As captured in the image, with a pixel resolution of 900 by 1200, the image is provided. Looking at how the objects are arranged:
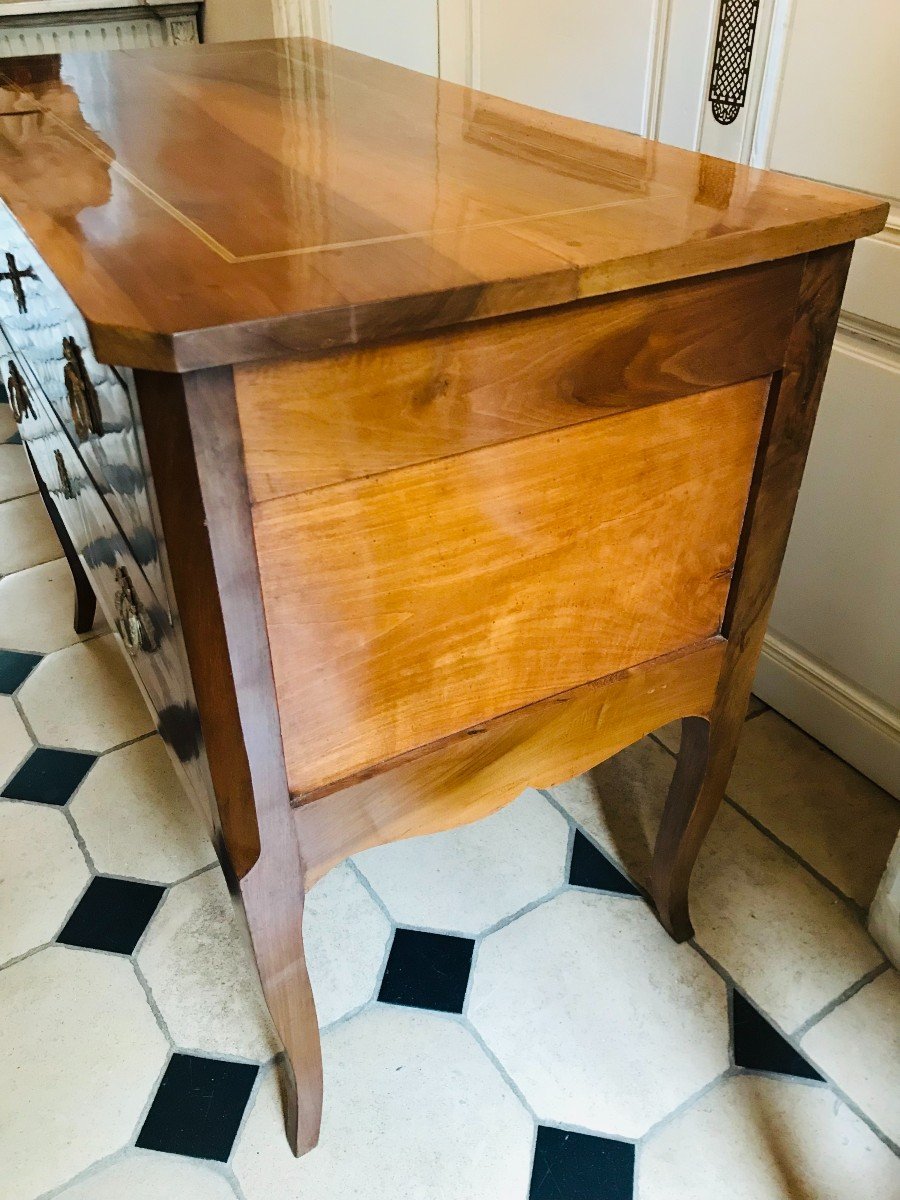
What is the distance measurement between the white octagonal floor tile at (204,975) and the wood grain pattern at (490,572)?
489 millimetres

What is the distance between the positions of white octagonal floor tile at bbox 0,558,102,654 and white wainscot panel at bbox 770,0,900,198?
143cm

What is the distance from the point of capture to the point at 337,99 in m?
1.08

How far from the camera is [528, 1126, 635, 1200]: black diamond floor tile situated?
981mm

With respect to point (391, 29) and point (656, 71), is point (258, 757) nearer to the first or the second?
point (656, 71)

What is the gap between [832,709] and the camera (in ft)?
4.88

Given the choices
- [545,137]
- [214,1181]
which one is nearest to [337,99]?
[545,137]

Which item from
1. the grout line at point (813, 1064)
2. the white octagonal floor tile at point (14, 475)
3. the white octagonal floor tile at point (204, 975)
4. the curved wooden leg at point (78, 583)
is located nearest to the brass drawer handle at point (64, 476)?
the curved wooden leg at point (78, 583)

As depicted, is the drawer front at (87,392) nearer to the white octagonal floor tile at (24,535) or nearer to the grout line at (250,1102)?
the grout line at (250,1102)

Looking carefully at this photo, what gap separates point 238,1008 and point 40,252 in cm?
91

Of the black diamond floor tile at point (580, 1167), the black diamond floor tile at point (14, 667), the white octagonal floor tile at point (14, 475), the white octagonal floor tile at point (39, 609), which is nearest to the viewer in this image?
the black diamond floor tile at point (580, 1167)

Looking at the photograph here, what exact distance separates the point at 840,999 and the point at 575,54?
142 centimetres

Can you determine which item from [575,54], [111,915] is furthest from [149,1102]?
[575,54]

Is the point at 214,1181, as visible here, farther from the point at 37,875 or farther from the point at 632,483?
the point at 632,483

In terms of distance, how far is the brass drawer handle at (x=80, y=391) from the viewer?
72cm
